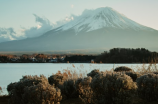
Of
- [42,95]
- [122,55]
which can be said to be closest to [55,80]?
[42,95]

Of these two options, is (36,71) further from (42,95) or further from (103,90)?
(42,95)

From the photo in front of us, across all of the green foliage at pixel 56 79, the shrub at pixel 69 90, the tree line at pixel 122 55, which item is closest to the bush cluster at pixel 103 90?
the shrub at pixel 69 90

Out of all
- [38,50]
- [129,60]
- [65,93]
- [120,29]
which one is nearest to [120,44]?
[120,29]

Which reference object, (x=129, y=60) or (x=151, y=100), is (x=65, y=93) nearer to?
(x=151, y=100)

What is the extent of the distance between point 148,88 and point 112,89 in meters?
1.55

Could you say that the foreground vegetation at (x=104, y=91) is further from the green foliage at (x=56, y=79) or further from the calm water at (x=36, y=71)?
the calm water at (x=36, y=71)

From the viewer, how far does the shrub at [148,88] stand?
777 cm

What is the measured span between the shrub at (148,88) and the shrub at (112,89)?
1099 millimetres

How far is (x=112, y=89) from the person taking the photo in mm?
6762

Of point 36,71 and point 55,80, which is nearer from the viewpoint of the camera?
point 55,80

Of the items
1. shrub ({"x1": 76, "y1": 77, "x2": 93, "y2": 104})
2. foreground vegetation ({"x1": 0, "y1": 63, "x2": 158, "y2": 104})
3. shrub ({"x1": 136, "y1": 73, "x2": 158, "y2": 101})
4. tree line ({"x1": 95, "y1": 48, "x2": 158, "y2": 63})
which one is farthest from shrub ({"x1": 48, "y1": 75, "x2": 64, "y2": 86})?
tree line ({"x1": 95, "y1": 48, "x2": 158, "y2": 63})

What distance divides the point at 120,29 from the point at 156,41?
1846 centimetres

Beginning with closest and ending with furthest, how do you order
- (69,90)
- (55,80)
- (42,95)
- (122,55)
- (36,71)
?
(42,95) < (69,90) < (55,80) < (36,71) < (122,55)

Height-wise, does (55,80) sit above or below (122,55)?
below
